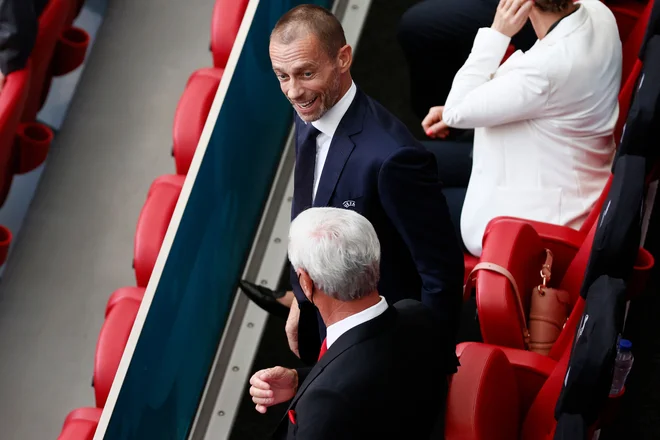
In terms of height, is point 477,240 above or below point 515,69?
below

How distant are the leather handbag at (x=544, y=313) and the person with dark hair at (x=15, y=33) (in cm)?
158

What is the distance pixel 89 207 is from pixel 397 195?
1.97m

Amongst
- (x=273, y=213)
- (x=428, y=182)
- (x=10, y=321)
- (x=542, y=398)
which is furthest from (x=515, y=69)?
(x=10, y=321)

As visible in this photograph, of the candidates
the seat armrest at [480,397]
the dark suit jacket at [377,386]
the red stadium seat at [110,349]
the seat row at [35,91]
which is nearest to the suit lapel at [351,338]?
the dark suit jacket at [377,386]

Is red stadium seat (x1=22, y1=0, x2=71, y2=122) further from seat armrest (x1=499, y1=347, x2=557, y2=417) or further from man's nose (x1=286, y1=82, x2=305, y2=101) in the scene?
seat armrest (x1=499, y1=347, x2=557, y2=417)

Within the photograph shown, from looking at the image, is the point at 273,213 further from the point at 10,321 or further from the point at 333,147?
the point at 333,147

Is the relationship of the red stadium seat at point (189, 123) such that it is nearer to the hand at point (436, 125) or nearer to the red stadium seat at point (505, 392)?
the hand at point (436, 125)

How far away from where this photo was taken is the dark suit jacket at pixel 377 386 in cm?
153

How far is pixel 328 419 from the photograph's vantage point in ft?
4.99

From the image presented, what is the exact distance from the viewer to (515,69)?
2.35m

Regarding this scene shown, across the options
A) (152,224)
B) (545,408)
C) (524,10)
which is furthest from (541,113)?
(152,224)

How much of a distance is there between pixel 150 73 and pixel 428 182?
7.42 feet

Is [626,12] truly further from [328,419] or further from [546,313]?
[328,419]

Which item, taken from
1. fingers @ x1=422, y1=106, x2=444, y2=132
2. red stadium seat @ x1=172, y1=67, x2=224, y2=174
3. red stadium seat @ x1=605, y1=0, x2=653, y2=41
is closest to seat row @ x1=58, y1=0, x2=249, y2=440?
red stadium seat @ x1=172, y1=67, x2=224, y2=174
